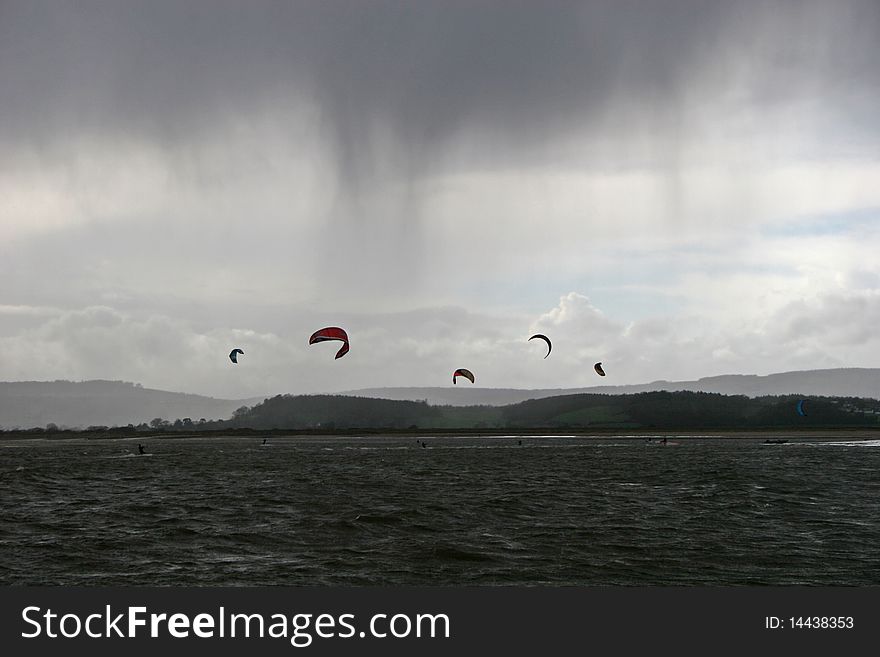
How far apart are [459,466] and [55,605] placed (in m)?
63.2

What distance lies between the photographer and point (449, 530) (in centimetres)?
3244

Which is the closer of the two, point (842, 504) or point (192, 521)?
point (192, 521)

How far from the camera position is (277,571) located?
24.3 m

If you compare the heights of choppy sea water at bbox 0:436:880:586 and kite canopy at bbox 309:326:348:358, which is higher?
kite canopy at bbox 309:326:348:358

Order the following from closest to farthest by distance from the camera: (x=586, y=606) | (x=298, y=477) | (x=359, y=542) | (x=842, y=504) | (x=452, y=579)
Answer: (x=586, y=606)
(x=452, y=579)
(x=359, y=542)
(x=842, y=504)
(x=298, y=477)

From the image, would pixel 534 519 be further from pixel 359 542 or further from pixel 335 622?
pixel 335 622

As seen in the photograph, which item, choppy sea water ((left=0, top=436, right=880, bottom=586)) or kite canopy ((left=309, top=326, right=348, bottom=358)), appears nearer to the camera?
choppy sea water ((left=0, top=436, right=880, bottom=586))

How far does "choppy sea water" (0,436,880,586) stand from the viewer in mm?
23969

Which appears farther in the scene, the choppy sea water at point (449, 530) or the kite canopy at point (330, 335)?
the kite canopy at point (330, 335)

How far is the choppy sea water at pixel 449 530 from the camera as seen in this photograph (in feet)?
78.6

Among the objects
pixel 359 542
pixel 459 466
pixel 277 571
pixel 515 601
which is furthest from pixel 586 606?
pixel 459 466

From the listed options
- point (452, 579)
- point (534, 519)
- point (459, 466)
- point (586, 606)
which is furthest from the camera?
point (459, 466)

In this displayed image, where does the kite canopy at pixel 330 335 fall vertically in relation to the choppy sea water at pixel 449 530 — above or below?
above

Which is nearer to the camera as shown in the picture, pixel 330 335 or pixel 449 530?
pixel 449 530
